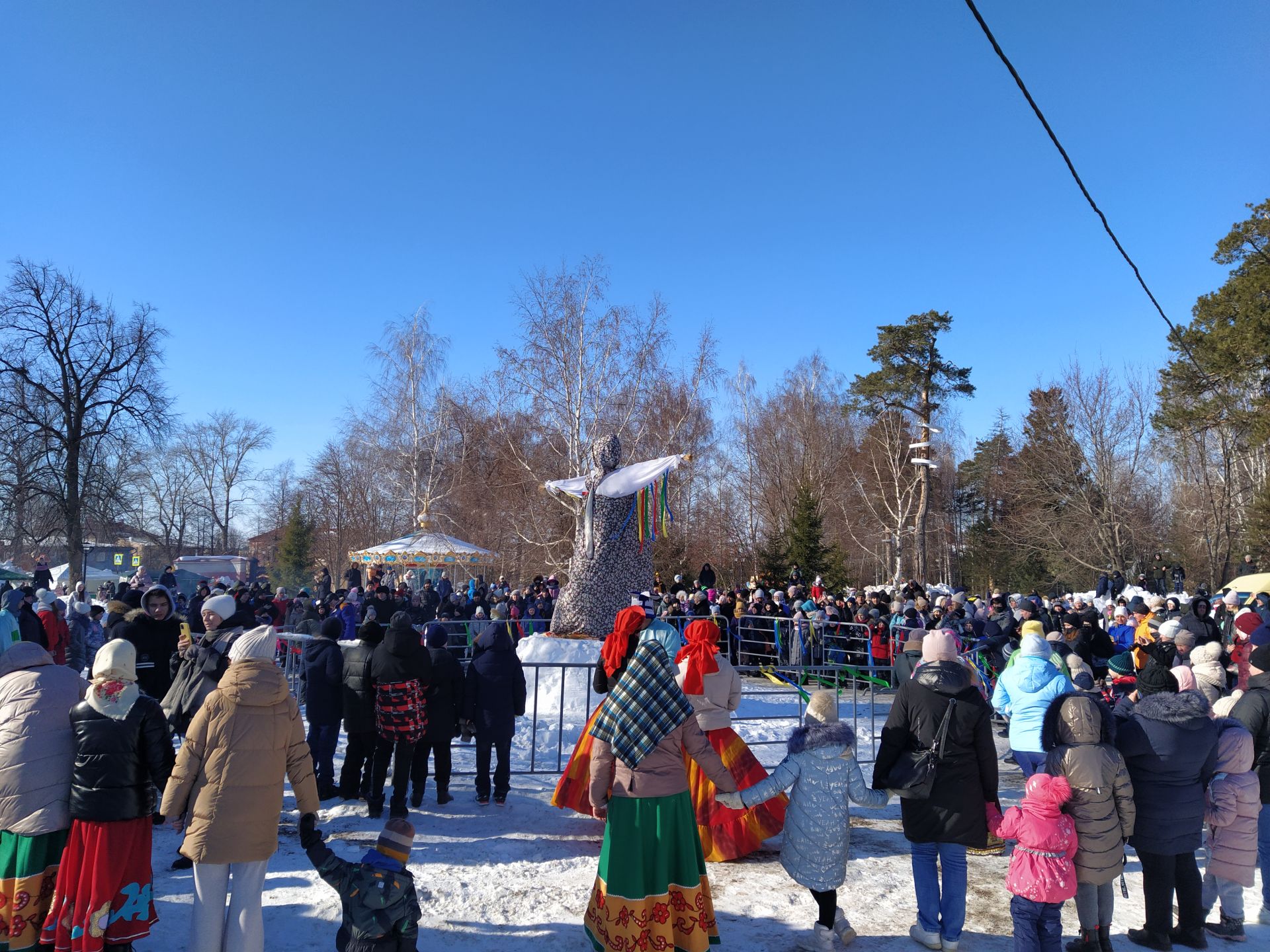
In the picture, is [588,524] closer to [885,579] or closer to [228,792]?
[228,792]

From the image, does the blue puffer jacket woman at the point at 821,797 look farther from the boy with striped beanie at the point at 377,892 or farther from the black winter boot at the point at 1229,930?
the black winter boot at the point at 1229,930

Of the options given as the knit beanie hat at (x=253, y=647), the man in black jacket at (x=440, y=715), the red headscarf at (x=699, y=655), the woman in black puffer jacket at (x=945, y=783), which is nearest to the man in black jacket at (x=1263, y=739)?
the woman in black puffer jacket at (x=945, y=783)

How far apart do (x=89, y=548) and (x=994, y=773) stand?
131 feet

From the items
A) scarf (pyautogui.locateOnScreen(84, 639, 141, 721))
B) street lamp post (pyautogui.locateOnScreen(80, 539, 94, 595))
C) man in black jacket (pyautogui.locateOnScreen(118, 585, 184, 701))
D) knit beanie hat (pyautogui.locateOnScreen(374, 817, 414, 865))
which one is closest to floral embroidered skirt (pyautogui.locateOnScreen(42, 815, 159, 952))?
scarf (pyautogui.locateOnScreen(84, 639, 141, 721))

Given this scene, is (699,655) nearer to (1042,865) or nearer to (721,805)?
(721,805)

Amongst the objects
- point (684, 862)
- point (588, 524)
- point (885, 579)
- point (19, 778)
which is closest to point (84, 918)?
point (19, 778)

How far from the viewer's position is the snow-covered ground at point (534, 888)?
4465 millimetres

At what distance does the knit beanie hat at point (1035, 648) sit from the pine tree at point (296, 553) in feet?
155

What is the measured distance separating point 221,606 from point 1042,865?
5.26 meters

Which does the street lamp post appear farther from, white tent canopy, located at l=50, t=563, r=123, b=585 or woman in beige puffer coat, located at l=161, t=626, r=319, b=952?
woman in beige puffer coat, located at l=161, t=626, r=319, b=952

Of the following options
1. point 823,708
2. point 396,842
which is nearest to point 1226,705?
point 823,708

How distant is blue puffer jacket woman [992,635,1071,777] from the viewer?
6.13 meters

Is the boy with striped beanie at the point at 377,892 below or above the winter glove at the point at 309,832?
below

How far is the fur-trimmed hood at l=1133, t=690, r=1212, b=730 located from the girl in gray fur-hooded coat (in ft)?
5.26
